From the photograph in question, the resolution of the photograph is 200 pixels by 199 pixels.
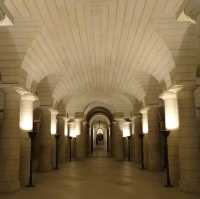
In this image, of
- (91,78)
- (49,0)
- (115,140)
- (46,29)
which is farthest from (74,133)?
(49,0)

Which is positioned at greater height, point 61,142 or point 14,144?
point 14,144

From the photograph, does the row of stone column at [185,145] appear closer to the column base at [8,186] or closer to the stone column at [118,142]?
the column base at [8,186]

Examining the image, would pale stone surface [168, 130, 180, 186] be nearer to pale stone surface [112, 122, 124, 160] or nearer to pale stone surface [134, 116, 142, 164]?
pale stone surface [134, 116, 142, 164]

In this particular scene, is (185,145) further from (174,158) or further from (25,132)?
(25,132)

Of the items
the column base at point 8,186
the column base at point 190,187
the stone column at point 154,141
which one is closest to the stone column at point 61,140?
the stone column at point 154,141

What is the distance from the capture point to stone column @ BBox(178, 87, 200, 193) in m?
7.46

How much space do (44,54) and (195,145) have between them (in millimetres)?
6223

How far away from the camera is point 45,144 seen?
43.0 feet

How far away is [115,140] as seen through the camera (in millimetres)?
21859

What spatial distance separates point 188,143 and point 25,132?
5.68 metres

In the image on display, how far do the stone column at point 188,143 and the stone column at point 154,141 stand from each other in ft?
16.3

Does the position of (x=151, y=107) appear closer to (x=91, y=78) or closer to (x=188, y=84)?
(x=91, y=78)

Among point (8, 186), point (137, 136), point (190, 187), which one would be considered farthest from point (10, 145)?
point (137, 136)

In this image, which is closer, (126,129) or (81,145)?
(126,129)
